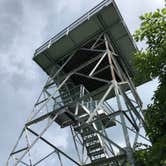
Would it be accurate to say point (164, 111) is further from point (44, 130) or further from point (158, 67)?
point (44, 130)

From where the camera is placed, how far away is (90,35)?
17.7 meters

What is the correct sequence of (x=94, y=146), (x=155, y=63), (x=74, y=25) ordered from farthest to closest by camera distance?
(x=74, y=25), (x=94, y=146), (x=155, y=63)

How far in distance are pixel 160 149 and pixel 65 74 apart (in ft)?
37.8

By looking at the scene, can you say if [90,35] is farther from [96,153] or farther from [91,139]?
[96,153]

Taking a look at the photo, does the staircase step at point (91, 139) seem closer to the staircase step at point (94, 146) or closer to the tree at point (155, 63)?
the staircase step at point (94, 146)

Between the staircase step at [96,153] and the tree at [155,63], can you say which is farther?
the staircase step at [96,153]

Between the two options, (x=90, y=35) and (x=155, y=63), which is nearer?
(x=155, y=63)

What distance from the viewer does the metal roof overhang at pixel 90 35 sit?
16922 millimetres

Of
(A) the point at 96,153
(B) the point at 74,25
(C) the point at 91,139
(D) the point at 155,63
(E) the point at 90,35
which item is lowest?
(D) the point at 155,63

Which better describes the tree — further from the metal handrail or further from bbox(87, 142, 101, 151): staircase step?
the metal handrail

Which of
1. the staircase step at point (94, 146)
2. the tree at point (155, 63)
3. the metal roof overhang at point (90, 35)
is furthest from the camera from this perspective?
the metal roof overhang at point (90, 35)

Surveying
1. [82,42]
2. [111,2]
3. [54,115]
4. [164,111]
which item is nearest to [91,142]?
[54,115]

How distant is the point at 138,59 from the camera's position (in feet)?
32.1

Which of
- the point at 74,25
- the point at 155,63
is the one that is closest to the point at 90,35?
the point at 74,25
